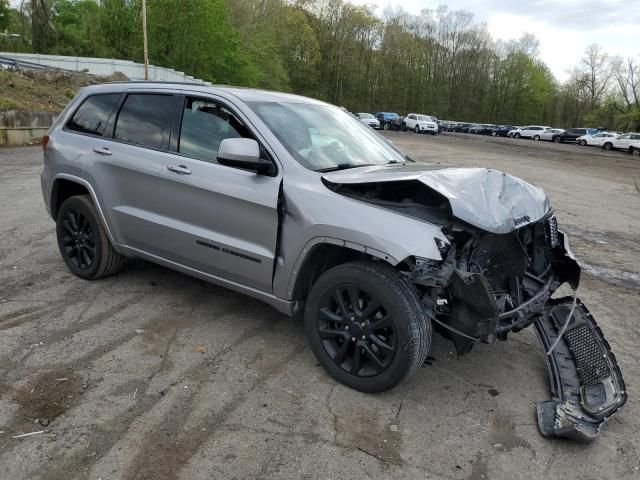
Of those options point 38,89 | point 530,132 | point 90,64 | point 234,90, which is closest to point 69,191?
point 234,90

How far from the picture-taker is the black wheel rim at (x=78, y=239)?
4.95 m

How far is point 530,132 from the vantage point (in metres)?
55.6

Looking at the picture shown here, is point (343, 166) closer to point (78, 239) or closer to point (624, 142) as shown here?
point (78, 239)

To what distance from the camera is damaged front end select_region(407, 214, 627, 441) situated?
3.04 m

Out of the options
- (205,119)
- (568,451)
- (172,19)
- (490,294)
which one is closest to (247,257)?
(205,119)

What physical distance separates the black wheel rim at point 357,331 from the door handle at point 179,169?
1477 mm

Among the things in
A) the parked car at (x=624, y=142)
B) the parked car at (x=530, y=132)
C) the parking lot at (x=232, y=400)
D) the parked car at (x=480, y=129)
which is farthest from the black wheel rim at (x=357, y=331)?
the parked car at (x=480, y=129)

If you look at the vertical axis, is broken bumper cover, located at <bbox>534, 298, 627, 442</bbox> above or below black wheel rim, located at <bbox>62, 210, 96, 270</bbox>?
below

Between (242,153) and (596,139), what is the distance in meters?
47.2

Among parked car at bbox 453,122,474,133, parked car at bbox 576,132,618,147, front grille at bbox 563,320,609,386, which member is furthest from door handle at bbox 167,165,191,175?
parked car at bbox 453,122,474,133

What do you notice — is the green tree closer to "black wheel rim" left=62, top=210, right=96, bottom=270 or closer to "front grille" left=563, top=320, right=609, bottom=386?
"black wheel rim" left=62, top=210, right=96, bottom=270

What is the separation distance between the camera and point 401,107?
9256cm

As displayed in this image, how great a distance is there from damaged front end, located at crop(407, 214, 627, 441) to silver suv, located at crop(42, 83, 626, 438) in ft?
0.03

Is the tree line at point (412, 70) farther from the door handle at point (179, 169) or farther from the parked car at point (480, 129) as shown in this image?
the door handle at point (179, 169)
